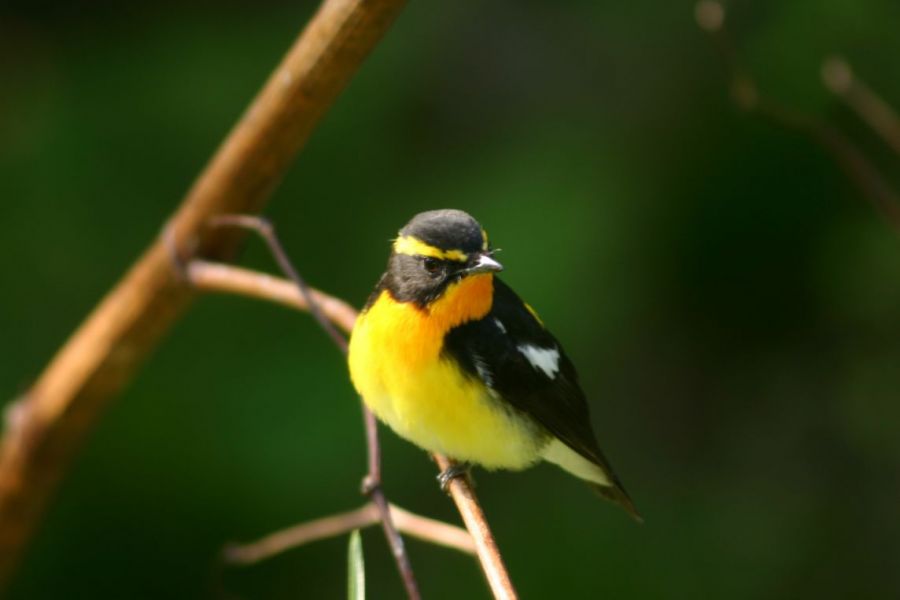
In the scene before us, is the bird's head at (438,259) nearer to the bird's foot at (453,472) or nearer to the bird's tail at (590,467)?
the bird's foot at (453,472)

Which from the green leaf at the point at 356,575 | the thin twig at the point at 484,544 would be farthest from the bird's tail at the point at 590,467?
the green leaf at the point at 356,575

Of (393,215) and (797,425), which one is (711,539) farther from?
(393,215)

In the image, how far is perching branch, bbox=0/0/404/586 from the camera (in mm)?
1936

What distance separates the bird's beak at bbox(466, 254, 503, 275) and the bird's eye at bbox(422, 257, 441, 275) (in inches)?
3.1

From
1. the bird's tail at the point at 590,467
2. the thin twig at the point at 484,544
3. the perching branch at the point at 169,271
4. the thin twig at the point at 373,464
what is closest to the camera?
the thin twig at the point at 373,464

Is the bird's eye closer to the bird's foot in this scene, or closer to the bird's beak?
the bird's beak

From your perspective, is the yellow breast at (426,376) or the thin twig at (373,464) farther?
the yellow breast at (426,376)

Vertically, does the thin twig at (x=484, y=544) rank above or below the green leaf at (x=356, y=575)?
above

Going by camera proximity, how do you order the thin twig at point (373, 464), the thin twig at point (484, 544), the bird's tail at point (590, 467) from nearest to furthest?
the thin twig at point (373, 464) → the thin twig at point (484, 544) → the bird's tail at point (590, 467)

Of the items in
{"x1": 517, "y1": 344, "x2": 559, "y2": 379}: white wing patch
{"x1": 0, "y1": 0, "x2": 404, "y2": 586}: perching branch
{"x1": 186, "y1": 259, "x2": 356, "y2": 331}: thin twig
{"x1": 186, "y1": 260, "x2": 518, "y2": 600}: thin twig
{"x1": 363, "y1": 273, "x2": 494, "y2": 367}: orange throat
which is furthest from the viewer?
{"x1": 517, "y1": 344, "x2": 559, "y2": 379}: white wing patch

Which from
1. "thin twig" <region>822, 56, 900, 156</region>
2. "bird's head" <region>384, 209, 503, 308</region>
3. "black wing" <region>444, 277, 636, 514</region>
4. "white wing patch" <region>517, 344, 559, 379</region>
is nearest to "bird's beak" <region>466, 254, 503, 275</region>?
"bird's head" <region>384, 209, 503, 308</region>

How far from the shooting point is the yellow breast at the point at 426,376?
2.41 metres

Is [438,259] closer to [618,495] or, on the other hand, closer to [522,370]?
[522,370]

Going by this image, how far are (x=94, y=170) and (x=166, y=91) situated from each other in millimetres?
331
